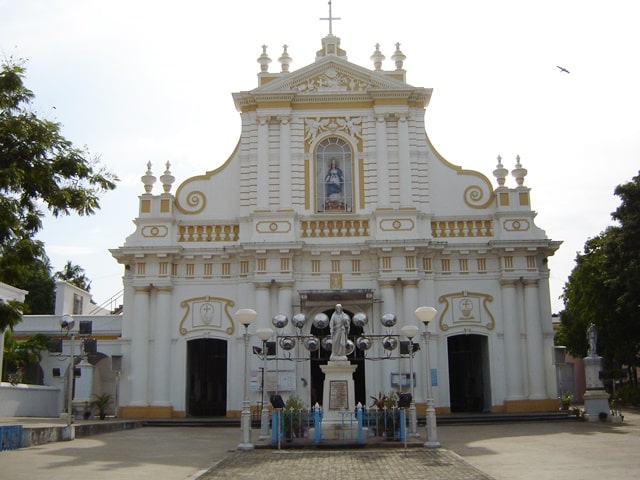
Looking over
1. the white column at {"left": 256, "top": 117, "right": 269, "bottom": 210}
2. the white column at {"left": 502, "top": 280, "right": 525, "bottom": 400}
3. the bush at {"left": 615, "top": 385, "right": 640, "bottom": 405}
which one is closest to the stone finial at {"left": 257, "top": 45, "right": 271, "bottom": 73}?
the white column at {"left": 256, "top": 117, "right": 269, "bottom": 210}

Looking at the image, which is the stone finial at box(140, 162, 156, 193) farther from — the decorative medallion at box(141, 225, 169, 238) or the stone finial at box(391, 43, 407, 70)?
the stone finial at box(391, 43, 407, 70)

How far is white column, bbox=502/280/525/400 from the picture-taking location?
27.5 m

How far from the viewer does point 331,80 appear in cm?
3006

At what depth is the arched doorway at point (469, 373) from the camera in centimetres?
2914

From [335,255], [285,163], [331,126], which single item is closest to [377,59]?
[331,126]

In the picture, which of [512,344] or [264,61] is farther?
[264,61]

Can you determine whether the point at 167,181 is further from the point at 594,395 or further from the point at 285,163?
the point at 594,395

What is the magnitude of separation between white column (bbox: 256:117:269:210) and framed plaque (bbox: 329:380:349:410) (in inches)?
415

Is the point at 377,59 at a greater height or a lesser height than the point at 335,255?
greater

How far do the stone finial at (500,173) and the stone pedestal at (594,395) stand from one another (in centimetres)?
764

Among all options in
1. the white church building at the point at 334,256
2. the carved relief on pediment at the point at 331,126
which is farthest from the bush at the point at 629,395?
the carved relief on pediment at the point at 331,126

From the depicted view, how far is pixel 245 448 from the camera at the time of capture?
17.7 meters

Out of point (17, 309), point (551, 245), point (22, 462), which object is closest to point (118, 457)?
point (22, 462)

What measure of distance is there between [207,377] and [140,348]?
4579 millimetres
